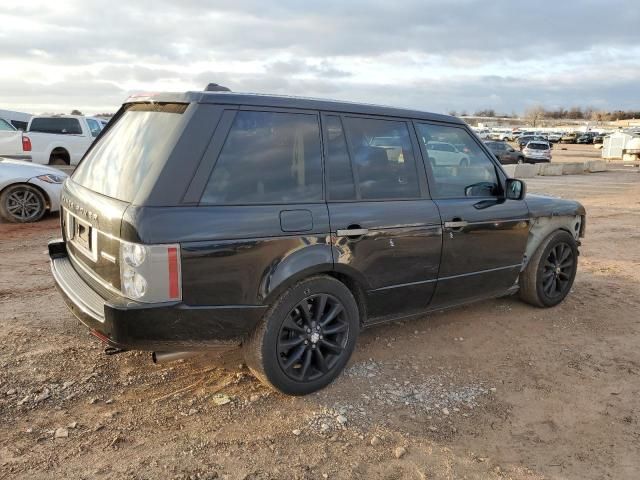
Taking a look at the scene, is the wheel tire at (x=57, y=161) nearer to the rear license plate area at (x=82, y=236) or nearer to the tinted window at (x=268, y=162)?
the rear license plate area at (x=82, y=236)

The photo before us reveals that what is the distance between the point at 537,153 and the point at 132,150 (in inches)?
1255

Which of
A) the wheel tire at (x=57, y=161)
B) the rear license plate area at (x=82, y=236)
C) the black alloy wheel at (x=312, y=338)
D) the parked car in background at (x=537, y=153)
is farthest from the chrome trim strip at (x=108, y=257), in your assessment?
the parked car in background at (x=537, y=153)

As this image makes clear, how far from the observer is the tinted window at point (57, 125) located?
15.8 m

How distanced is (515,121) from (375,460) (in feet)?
477

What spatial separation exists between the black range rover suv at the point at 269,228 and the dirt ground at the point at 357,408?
0.36m

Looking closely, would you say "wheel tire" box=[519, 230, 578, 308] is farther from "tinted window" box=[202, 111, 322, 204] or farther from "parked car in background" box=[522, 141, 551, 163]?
"parked car in background" box=[522, 141, 551, 163]

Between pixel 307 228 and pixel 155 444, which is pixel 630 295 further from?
pixel 155 444

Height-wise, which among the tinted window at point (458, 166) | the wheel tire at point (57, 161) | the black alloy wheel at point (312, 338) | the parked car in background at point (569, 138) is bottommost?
the black alloy wheel at point (312, 338)

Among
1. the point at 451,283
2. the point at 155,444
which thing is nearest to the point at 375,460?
the point at 155,444

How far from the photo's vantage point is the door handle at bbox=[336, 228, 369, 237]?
3.40 m

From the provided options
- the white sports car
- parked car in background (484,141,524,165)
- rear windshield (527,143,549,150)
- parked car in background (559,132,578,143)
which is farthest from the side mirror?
parked car in background (559,132,578,143)

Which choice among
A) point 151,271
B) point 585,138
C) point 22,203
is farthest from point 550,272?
point 585,138

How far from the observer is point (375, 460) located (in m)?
2.87

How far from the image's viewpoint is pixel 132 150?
10.8ft
